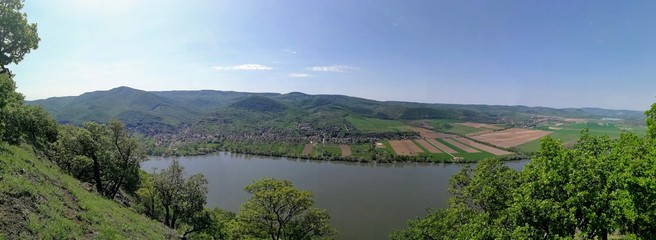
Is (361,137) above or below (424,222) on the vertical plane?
below

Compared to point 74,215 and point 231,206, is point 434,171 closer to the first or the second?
point 231,206

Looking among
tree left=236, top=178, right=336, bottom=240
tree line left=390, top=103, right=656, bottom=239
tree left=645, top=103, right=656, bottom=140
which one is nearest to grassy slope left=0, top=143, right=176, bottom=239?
tree left=236, top=178, right=336, bottom=240

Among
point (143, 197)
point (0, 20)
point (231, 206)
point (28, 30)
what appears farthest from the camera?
point (231, 206)

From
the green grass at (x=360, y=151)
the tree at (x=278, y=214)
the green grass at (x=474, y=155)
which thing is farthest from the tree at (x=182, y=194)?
the green grass at (x=474, y=155)

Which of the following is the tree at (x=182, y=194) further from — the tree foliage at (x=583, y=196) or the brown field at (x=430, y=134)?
the brown field at (x=430, y=134)

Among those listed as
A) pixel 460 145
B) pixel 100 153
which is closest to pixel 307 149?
pixel 460 145

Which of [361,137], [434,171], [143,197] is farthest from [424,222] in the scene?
[361,137]

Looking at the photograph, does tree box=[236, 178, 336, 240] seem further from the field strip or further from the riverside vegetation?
the field strip
